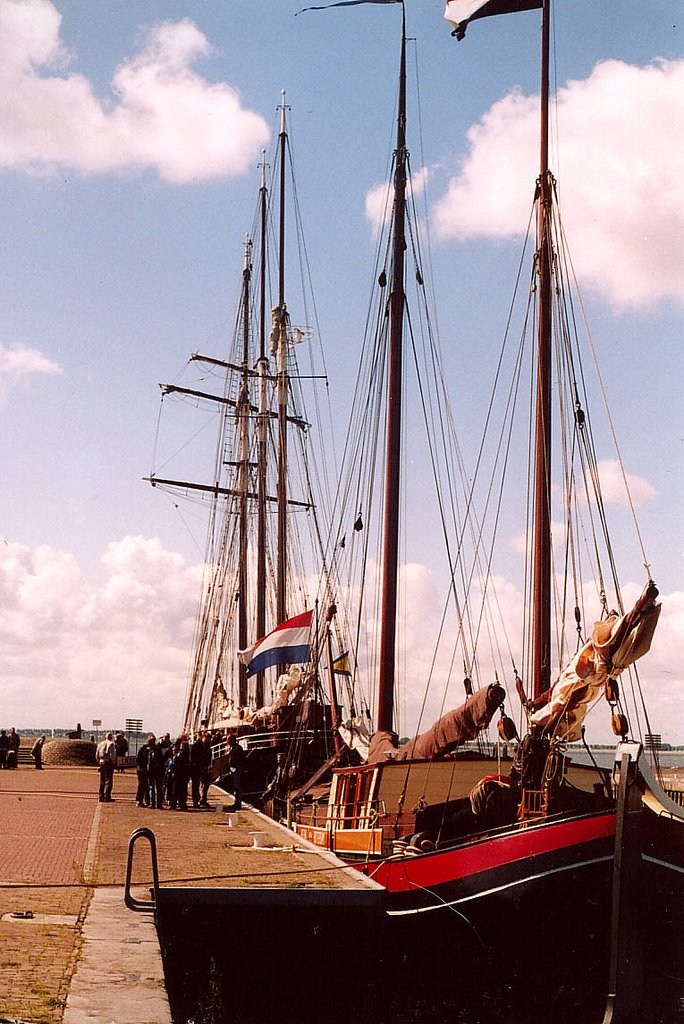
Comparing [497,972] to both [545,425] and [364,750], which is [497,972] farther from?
[545,425]

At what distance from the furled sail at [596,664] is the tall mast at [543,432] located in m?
2.24

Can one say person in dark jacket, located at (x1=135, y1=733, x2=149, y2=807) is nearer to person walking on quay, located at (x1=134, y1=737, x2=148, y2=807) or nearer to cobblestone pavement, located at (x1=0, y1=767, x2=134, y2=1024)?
person walking on quay, located at (x1=134, y1=737, x2=148, y2=807)

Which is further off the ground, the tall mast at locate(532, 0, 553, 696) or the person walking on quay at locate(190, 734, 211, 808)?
the tall mast at locate(532, 0, 553, 696)

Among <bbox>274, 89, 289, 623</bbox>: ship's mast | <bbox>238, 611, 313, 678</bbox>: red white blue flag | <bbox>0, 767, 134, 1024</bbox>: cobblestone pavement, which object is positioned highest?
<bbox>274, 89, 289, 623</bbox>: ship's mast

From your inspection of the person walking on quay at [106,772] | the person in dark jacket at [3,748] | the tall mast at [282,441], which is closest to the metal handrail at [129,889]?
the person walking on quay at [106,772]

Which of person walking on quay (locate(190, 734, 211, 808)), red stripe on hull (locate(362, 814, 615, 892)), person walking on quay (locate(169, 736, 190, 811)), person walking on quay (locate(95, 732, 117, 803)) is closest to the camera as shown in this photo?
red stripe on hull (locate(362, 814, 615, 892))

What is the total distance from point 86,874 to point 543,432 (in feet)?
38.4

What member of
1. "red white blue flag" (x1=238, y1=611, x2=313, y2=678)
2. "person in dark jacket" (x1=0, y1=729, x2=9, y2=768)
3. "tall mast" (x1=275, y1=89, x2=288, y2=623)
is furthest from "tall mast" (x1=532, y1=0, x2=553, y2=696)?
"person in dark jacket" (x1=0, y1=729, x2=9, y2=768)

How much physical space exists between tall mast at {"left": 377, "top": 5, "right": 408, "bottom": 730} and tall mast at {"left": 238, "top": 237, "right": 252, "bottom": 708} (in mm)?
24527

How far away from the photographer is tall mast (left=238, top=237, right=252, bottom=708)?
51031 millimetres

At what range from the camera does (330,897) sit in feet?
43.0

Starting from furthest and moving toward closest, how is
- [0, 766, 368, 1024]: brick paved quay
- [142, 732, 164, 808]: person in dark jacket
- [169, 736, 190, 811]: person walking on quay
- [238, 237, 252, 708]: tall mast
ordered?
[238, 237, 252, 708]: tall mast, [169, 736, 190, 811]: person walking on quay, [142, 732, 164, 808]: person in dark jacket, [0, 766, 368, 1024]: brick paved quay

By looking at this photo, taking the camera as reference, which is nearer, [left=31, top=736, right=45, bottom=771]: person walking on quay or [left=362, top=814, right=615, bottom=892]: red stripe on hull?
[left=362, top=814, right=615, bottom=892]: red stripe on hull

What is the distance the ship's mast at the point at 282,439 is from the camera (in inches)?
1604
